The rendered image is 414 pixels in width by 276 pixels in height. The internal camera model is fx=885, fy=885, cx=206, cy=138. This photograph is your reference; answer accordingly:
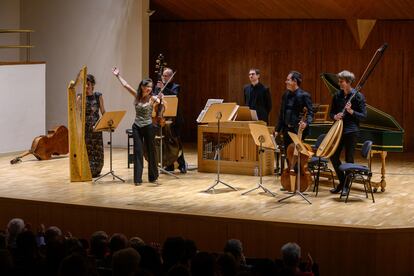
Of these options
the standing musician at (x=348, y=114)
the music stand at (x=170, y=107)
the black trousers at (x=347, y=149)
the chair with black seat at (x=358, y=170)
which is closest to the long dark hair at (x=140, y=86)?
the music stand at (x=170, y=107)

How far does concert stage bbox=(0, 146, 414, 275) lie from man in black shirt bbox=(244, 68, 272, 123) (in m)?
1.05

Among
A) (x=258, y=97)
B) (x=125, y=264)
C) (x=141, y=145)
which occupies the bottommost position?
(x=125, y=264)

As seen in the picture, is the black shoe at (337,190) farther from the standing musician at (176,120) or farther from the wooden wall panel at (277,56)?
the wooden wall panel at (277,56)

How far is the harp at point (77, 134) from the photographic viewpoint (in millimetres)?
10641

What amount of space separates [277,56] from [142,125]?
4747 millimetres

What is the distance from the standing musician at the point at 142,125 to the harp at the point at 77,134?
2.03 feet

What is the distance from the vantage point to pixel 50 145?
12875mm

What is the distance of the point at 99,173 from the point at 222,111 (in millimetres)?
2073

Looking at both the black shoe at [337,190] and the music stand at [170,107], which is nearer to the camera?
the black shoe at [337,190]

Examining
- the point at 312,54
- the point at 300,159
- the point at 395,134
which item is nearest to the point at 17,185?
the point at 300,159

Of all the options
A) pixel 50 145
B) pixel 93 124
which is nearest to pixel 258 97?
pixel 93 124

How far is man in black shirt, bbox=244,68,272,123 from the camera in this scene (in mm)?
11672

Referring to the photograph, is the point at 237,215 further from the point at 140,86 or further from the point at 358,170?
the point at 140,86

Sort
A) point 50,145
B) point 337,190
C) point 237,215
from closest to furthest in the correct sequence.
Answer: point 237,215, point 337,190, point 50,145
